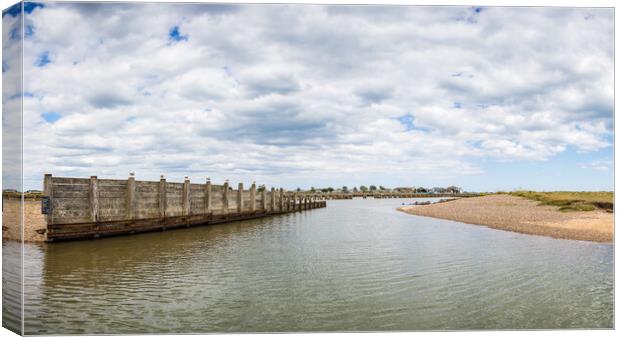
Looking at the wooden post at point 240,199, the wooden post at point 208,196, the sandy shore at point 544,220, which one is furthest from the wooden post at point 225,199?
the sandy shore at point 544,220

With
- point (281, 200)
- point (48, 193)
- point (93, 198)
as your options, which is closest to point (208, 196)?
point (93, 198)

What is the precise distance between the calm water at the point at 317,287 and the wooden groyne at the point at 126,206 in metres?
2.07

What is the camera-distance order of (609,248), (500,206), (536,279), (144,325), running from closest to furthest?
(144,325) < (536,279) < (609,248) < (500,206)

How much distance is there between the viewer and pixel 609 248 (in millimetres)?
20078

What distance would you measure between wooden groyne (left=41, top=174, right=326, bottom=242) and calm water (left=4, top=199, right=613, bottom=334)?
2.07 m

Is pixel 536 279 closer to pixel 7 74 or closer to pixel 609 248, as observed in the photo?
pixel 609 248

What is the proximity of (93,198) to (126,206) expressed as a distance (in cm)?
296

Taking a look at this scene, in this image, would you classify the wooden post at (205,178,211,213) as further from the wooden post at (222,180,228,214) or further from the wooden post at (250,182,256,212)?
the wooden post at (250,182,256,212)

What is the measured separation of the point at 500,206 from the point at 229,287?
4049 cm

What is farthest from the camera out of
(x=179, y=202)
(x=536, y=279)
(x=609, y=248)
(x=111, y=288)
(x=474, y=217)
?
(x=474, y=217)

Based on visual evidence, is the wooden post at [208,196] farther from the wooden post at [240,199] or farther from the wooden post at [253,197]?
the wooden post at [253,197]

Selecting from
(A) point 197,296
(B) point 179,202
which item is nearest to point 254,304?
(A) point 197,296

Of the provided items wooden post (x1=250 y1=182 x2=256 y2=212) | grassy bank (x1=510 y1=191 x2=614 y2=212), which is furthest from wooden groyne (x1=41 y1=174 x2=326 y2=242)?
grassy bank (x1=510 y1=191 x2=614 y2=212)

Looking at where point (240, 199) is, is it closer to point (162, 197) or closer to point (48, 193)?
point (162, 197)
